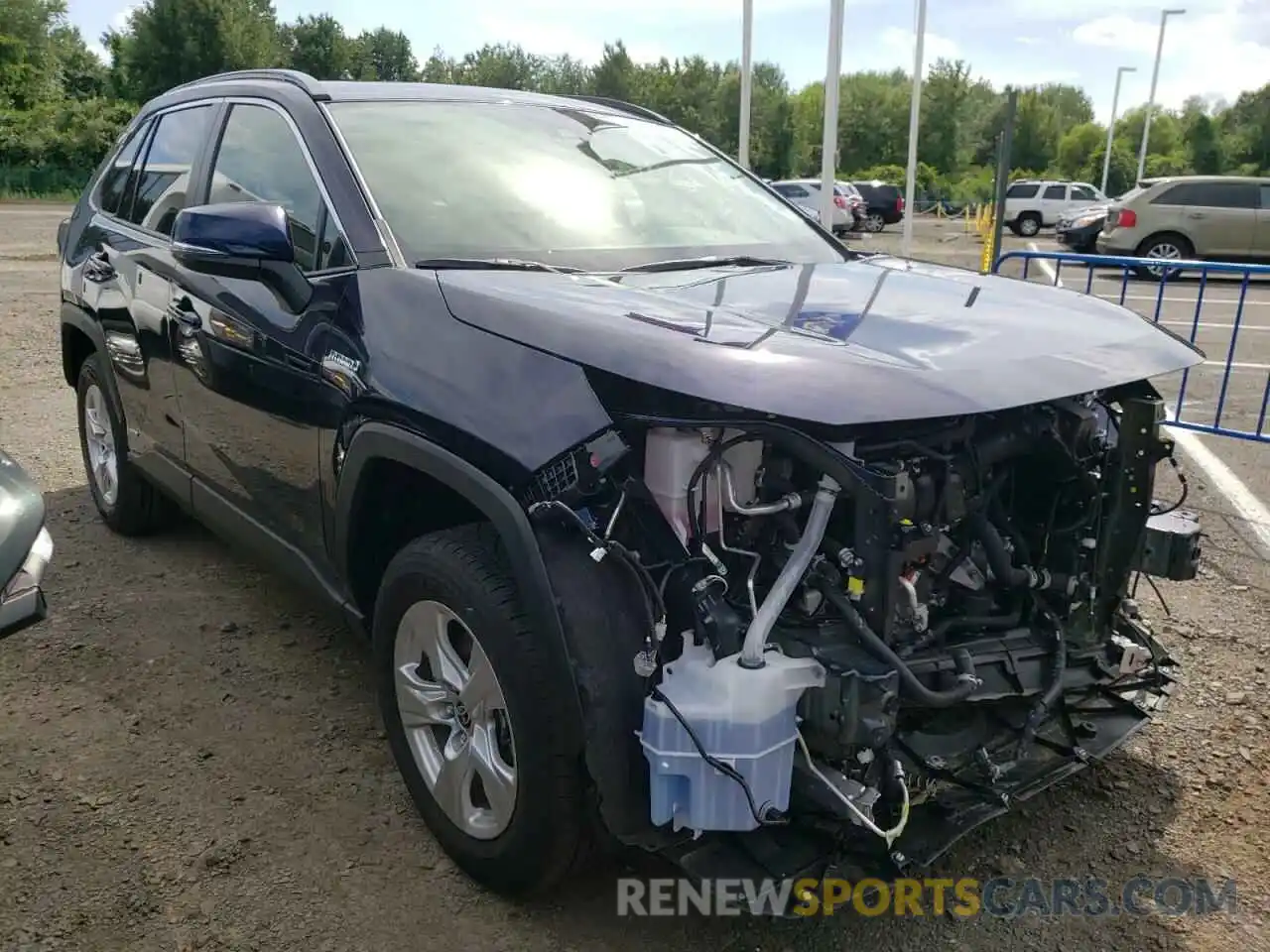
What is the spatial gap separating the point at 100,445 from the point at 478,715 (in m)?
3.47

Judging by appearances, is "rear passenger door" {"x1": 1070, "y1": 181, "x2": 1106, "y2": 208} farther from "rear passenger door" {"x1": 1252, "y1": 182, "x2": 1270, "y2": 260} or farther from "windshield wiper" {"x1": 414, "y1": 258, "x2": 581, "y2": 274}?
"windshield wiper" {"x1": 414, "y1": 258, "x2": 581, "y2": 274}

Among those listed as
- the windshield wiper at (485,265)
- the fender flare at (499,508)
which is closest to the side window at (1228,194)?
the windshield wiper at (485,265)

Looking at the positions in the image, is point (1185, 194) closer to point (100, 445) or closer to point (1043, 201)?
point (1043, 201)

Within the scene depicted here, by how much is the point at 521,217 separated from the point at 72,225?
Result: 10.4 ft

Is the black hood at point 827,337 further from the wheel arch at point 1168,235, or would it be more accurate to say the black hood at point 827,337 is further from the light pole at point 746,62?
the wheel arch at point 1168,235

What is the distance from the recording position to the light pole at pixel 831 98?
11.0m

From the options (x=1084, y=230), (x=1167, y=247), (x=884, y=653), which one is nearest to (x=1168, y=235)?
(x=1167, y=247)

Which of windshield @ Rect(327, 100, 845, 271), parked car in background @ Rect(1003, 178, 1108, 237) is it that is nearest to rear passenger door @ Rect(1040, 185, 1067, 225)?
parked car in background @ Rect(1003, 178, 1108, 237)

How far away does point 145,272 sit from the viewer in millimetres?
4035

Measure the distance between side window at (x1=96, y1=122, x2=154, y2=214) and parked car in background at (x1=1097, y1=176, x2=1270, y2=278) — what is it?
1848cm

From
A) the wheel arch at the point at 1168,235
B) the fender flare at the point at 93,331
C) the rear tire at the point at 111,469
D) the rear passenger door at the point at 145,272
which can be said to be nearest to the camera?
the rear passenger door at the point at 145,272

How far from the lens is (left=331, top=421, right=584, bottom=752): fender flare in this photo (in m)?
2.17

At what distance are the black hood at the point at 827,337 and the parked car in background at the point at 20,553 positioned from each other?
1.53 metres

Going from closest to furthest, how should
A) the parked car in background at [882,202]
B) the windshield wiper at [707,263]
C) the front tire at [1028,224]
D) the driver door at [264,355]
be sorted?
the driver door at [264,355] → the windshield wiper at [707,263] → the front tire at [1028,224] → the parked car in background at [882,202]
